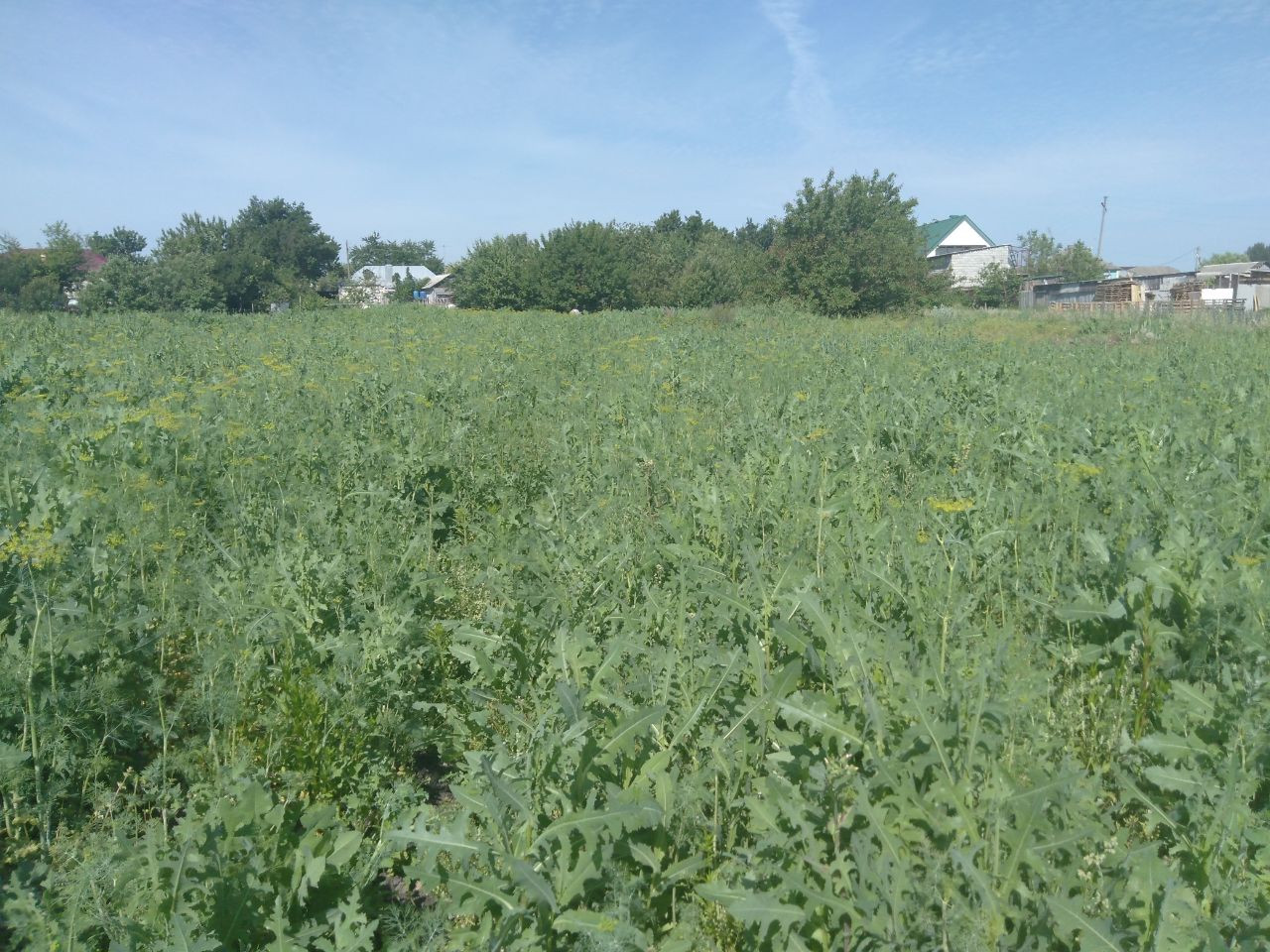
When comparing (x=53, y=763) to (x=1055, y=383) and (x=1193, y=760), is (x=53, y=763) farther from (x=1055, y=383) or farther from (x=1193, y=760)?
(x=1055, y=383)

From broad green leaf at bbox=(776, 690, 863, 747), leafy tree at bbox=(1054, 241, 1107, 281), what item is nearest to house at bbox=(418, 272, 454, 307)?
leafy tree at bbox=(1054, 241, 1107, 281)

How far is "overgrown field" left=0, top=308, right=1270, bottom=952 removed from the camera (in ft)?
7.51

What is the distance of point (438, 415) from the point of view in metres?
8.13

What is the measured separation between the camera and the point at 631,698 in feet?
11.1

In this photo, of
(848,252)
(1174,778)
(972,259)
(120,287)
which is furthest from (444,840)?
(972,259)

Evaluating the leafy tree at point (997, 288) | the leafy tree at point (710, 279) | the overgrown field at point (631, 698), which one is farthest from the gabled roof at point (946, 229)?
the overgrown field at point (631, 698)

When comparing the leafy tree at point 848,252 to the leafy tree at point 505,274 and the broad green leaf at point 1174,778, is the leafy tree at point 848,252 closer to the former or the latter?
the leafy tree at point 505,274

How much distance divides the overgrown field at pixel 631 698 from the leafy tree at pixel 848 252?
131ft

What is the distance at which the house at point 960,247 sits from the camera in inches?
3406

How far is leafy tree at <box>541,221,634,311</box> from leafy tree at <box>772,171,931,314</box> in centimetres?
1405

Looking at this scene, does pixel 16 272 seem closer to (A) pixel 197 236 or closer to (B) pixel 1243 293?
(A) pixel 197 236

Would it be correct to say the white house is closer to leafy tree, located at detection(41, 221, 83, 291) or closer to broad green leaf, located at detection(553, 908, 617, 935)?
leafy tree, located at detection(41, 221, 83, 291)

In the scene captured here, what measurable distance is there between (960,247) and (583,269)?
51335 millimetres

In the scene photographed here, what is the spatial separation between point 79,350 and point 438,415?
29.8 feet
